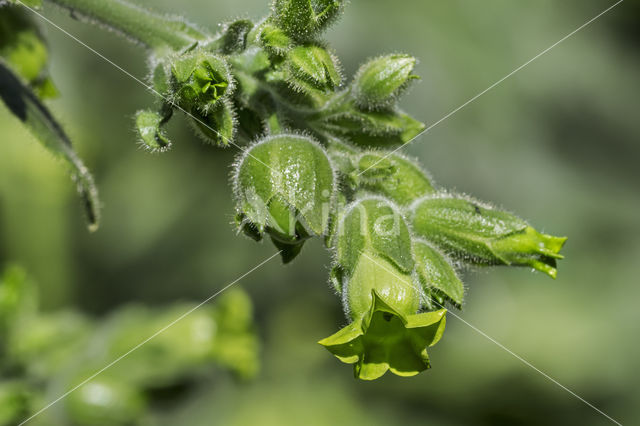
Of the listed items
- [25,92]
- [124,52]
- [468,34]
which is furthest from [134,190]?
[25,92]

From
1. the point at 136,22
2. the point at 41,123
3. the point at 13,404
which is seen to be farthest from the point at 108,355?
the point at 136,22

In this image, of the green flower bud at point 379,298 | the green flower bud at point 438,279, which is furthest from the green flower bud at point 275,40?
the green flower bud at point 438,279

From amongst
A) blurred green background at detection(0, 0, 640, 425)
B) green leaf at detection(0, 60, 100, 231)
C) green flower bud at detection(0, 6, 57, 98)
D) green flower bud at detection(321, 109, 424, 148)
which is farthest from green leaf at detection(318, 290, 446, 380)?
blurred green background at detection(0, 0, 640, 425)

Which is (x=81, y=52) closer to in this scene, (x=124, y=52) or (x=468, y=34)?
(x=124, y=52)

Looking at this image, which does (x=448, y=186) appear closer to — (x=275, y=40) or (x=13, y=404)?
(x=13, y=404)

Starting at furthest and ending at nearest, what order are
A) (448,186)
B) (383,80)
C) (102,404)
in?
1. (448,186)
2. (102,404)
3. (383,80)
